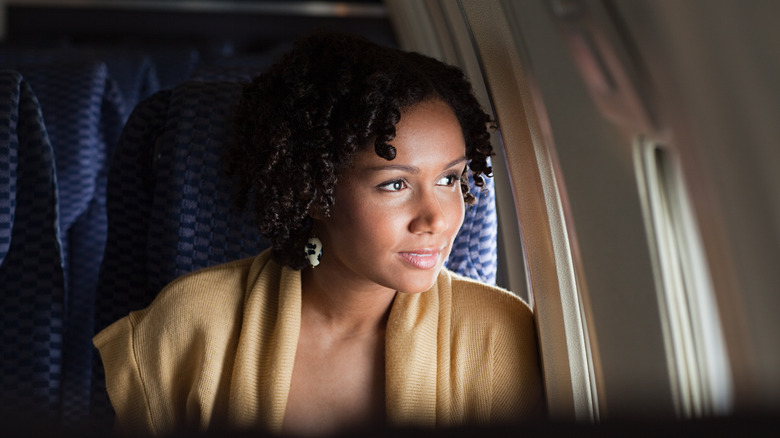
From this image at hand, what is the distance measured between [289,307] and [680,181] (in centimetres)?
92

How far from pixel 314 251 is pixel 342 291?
10cm

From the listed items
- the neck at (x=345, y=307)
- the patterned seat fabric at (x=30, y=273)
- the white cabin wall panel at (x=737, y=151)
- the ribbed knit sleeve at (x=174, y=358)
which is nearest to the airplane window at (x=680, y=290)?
the white cabin wall panel at (x=737, y=151)

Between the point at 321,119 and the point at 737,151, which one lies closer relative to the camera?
the point at 737,151

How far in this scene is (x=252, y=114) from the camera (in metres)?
1.35

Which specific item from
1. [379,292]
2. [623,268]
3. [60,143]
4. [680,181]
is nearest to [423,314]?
[379,292]

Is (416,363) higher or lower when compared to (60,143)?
lower

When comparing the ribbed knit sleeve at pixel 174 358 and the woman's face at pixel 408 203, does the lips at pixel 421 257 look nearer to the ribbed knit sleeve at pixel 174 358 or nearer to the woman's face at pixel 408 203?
the woman's face at pixel 408 203

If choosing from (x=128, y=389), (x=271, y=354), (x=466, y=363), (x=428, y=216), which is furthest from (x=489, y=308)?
(x=128, y=389)

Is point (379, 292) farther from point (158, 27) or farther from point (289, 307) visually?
point (158, 27)

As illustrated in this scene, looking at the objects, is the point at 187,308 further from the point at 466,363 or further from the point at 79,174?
the point at 79,174

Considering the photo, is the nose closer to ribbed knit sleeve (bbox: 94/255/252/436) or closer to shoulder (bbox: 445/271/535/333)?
shoulder (bbox: 445/271/535/333)

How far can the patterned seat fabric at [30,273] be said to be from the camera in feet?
5.14

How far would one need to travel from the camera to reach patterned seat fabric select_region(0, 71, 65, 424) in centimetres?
157

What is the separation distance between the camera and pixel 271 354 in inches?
52.2
